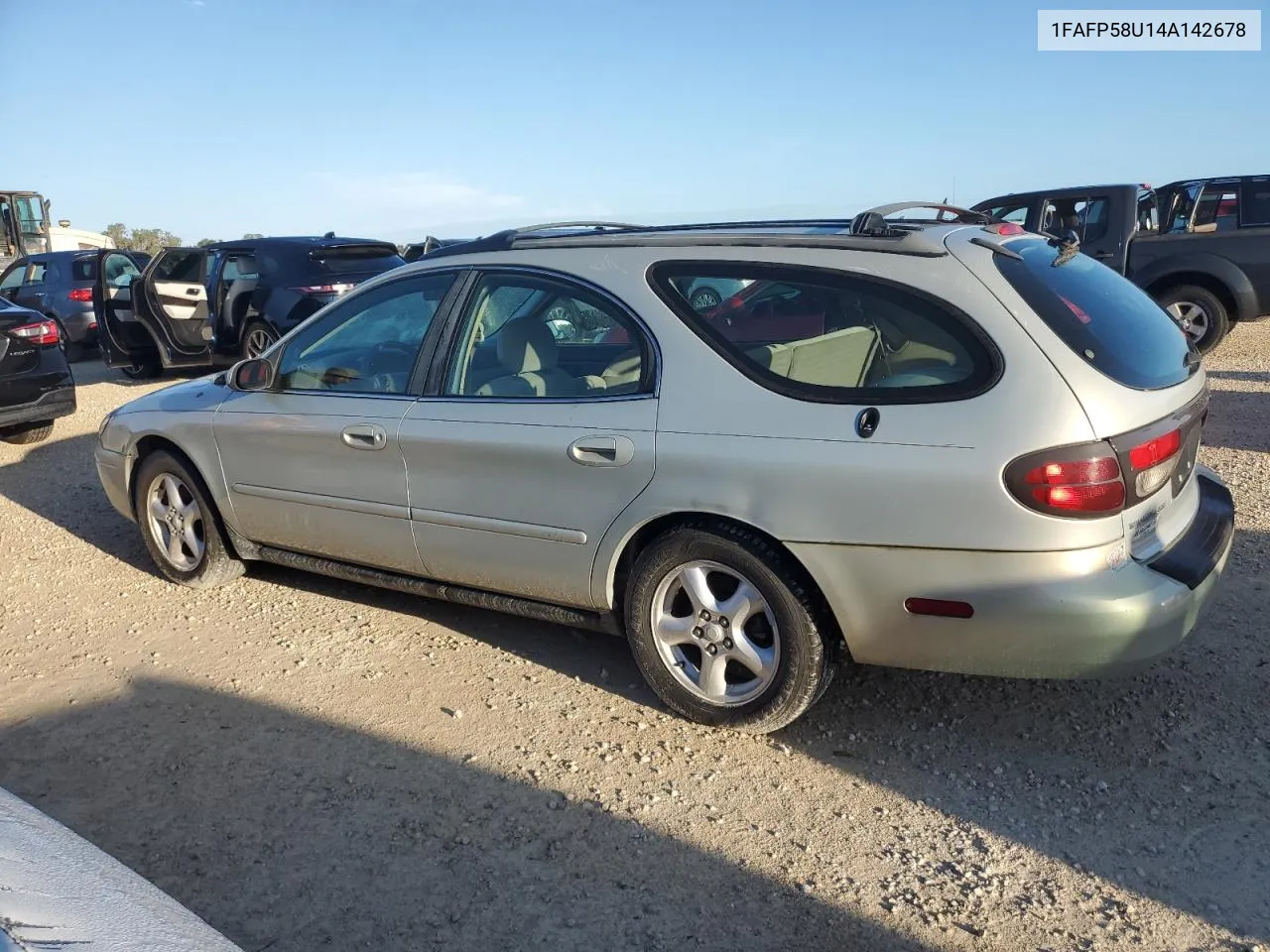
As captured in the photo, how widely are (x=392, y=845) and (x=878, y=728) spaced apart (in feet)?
5.30

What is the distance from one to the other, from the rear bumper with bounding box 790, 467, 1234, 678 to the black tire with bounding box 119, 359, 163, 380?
428 inches

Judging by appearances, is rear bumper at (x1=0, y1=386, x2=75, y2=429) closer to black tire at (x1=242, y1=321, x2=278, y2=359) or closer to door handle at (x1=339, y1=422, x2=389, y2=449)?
black tire at (x1=242, y1=321, x2=278, y2=359)

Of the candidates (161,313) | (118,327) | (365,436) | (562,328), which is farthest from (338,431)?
(118,327)

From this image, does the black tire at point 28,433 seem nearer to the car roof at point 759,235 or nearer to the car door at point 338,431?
the car door at point 338,431

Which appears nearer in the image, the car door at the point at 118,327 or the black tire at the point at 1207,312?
the black tire at the point at 1207,312

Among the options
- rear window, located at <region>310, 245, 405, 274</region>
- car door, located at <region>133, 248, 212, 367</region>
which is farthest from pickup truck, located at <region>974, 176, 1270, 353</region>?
car door, located at <region>133, 248, 212, 367</region>

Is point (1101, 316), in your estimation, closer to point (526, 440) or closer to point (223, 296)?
point (526, 440)

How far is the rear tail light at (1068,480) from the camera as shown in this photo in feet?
9.21

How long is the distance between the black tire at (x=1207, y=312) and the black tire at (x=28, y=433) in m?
10.4

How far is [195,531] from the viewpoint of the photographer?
5012 millimetres

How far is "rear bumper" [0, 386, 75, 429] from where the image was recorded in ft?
26.6

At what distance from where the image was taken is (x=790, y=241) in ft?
11.2

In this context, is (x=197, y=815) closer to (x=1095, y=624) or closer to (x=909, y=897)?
(x=909, y=897)

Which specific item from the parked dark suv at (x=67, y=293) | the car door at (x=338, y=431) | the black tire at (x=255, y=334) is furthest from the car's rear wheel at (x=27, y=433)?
the parked dark suv at (x=67, y=293)
